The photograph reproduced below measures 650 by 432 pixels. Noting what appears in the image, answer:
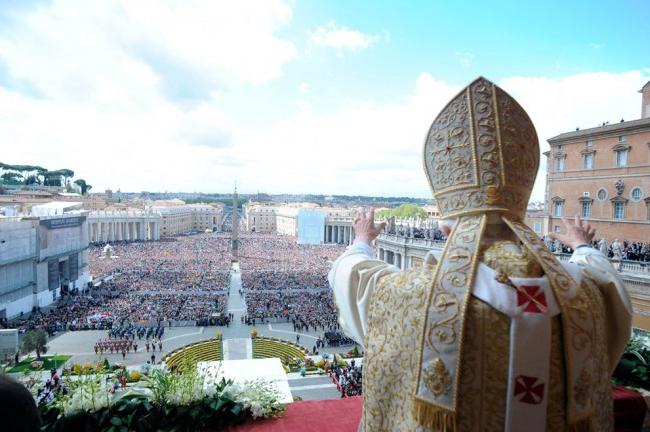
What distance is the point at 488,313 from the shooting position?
1.58m

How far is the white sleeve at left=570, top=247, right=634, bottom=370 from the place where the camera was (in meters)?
1.79

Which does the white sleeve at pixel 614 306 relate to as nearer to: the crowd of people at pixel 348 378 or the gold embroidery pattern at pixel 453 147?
the gold embroidery pattern at pixel 453 147

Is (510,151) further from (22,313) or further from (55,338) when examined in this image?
(22,313)

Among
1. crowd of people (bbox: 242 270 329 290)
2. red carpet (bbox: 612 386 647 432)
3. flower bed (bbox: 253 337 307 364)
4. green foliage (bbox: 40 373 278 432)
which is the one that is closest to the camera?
green foliage (bbox: 40 373 278 432)

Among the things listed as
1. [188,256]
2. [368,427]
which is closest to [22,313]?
[188,256]

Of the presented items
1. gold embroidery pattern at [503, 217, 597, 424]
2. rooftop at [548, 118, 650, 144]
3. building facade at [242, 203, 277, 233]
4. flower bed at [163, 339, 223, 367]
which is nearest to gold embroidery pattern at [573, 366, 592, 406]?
gold embroidery pattern at [503, 217, 597, 424]

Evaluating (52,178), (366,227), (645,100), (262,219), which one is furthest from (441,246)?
(52,178)

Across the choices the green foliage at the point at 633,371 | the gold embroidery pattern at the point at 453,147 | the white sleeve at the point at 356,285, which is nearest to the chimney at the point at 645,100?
the green foliage at the point at 633,371

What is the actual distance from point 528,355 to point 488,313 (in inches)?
7.9

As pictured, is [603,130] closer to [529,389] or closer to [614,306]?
[614,306]

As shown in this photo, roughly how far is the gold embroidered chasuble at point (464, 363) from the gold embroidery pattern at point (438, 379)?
5 centimetres

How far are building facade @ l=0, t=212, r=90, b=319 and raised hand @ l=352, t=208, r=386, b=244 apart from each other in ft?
93.2

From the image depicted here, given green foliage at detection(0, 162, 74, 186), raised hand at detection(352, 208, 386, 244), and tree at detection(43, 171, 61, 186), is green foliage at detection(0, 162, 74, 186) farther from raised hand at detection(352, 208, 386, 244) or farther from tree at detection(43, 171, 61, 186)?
raised hand at detection(352, 208, 386, 244)

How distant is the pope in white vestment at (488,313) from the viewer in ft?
5.11
